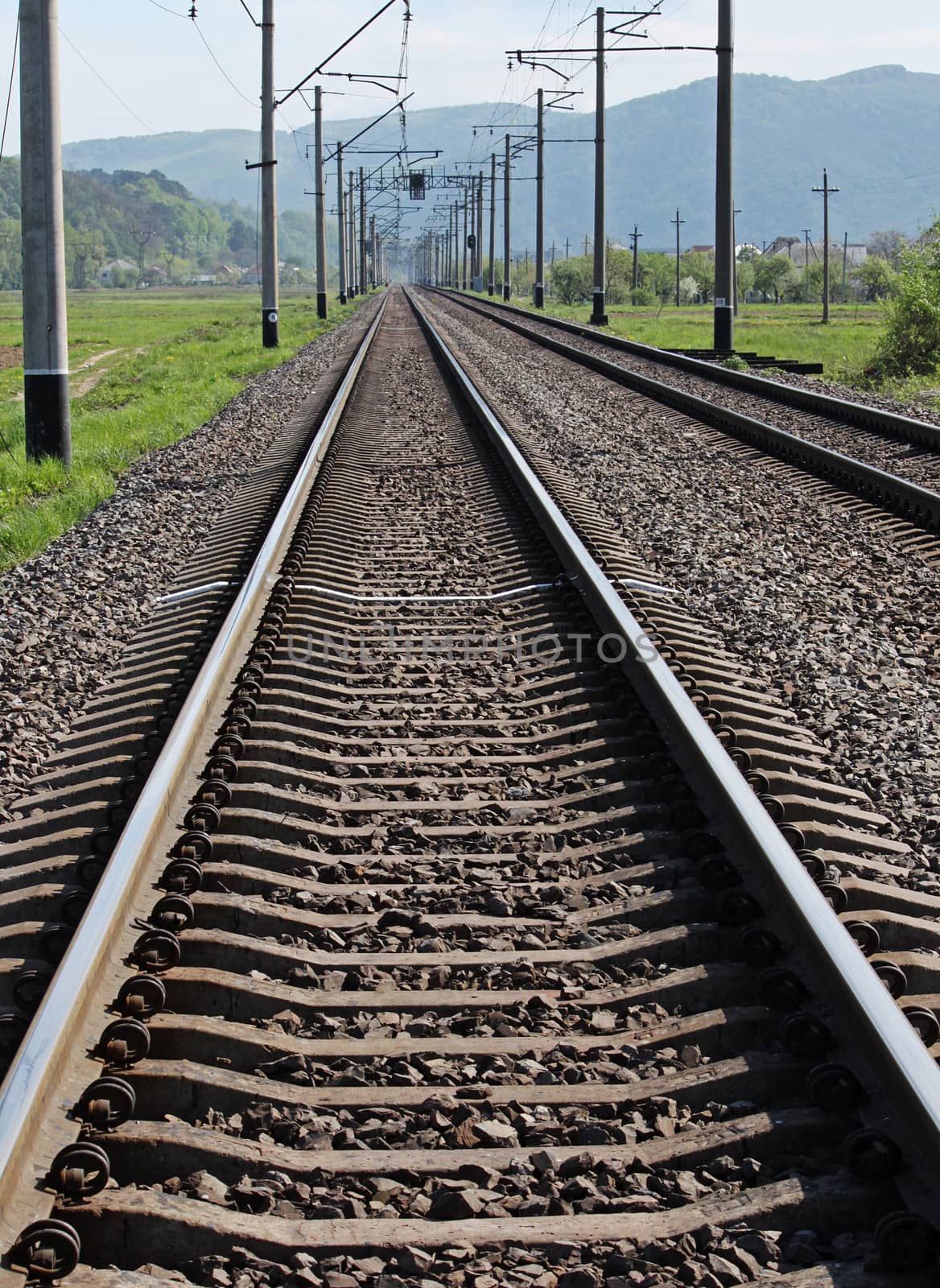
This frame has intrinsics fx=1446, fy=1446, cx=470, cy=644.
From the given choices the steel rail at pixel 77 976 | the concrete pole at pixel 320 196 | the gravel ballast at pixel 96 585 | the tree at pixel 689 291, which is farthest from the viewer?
the tree at pixel 689 291

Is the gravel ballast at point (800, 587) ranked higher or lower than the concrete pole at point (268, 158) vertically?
lower

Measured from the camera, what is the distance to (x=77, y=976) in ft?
9.80

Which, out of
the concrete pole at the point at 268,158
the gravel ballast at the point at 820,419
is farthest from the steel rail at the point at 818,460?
the concrete pole at the point at 268,158

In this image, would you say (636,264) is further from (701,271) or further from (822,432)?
→ (822,432)

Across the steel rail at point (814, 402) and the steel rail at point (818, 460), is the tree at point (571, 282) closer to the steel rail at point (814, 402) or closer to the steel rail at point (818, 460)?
the steel rail at point (814, 402)

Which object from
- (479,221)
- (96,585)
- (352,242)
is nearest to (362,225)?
(352,242)

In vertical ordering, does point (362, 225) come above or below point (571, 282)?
above

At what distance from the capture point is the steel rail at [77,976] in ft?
8.04

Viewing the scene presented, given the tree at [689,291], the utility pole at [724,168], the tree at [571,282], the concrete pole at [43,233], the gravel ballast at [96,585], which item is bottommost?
the gravel ballast at [96,585]

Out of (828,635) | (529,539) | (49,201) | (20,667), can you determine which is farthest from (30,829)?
(49,201)

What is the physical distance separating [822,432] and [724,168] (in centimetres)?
1242

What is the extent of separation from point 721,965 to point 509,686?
8.07 feet

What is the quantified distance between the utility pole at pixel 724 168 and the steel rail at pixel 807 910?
1982 cm

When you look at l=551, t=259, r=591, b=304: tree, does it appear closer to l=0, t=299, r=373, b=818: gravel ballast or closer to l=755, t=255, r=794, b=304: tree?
l=755, t=255, r=794, b=304: tree
